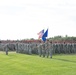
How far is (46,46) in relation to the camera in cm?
3284

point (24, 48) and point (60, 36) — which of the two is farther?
point (60, 36)

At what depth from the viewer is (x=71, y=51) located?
1740 inches

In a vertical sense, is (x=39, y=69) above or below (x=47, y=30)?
below

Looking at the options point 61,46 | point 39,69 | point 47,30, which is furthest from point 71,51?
point 39,69

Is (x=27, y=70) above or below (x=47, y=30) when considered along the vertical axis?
below

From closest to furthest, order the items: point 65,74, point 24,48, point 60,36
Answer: point 65,74 → point 24,48 → point 60,36

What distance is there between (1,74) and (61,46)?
83.8 ft

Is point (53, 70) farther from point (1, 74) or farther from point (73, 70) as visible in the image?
point (1, 74)

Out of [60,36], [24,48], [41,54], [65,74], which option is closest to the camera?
[65,74]

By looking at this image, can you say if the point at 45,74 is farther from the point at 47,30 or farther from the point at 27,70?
the point at 47,30

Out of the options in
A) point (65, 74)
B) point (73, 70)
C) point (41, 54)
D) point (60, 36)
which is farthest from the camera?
point (60, 36)

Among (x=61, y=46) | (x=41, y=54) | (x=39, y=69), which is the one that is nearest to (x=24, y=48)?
(x=61, y=46)

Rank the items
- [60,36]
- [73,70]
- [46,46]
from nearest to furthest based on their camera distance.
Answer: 1. [73,70]
2. [46,46]
3. [60,36]

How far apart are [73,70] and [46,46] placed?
1315cm
